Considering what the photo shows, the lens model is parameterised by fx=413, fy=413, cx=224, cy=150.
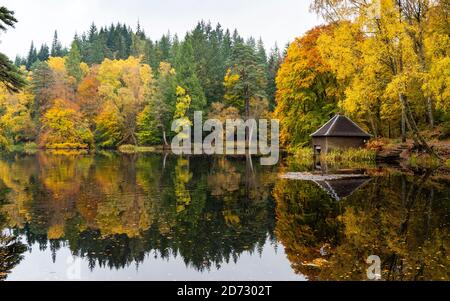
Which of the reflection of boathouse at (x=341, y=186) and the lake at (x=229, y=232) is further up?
the reflection of boathouse at (x=341, y=186)

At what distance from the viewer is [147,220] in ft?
35.3

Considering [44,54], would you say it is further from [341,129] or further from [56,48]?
[341,129]

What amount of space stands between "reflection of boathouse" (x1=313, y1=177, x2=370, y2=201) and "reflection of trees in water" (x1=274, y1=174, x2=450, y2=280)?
0.38 metres

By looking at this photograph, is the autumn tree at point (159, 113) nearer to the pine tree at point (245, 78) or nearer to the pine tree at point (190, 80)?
the pine tree at point (190, 80)

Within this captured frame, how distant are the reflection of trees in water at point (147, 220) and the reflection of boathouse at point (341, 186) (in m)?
2.19

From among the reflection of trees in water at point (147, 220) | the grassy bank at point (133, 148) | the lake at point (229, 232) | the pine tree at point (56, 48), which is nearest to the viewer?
the lake at point (229, 232)

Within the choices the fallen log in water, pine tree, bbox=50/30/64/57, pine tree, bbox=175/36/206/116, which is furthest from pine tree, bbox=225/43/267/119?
pine tree, bbox=50/30/64/57

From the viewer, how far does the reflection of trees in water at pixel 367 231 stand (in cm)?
679

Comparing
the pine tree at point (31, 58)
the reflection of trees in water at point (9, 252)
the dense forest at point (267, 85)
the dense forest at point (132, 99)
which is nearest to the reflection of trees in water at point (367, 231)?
the reflection of trees in water at point (9, 252)

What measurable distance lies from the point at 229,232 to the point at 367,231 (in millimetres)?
3059
